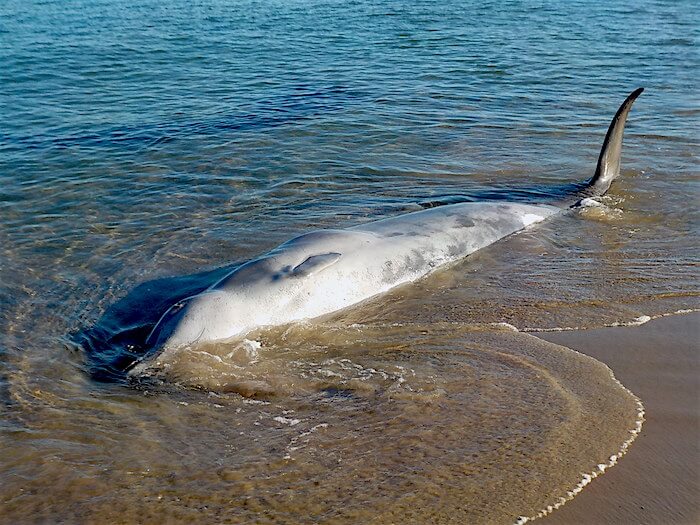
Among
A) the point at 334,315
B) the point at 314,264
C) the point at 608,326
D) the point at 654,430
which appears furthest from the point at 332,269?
the point at 654,430

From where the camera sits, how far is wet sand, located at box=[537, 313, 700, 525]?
407 centimetres

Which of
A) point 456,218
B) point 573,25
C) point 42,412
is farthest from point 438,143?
point 573,25

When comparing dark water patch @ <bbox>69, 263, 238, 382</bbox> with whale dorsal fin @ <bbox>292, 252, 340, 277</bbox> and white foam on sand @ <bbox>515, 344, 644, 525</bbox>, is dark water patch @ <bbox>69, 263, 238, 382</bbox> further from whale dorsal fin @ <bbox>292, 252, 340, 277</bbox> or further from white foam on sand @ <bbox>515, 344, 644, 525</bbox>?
white foam on sand @ <bbox>515, 344, 644, 525</bbox>

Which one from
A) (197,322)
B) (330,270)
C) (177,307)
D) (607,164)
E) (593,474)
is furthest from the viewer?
(607,164)

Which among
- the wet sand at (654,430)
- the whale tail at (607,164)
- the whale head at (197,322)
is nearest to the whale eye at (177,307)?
the whale head at (197,322)

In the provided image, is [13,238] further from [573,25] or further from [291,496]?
[573,25]

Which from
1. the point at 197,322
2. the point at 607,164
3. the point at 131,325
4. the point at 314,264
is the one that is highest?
the point at 607,164

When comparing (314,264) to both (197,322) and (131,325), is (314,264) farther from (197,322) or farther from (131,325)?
(131,325)

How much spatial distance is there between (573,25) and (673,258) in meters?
16.6

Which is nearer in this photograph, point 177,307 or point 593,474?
point 593,474

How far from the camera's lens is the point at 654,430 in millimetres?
4746

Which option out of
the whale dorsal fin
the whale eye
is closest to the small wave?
the whale dorsal fin

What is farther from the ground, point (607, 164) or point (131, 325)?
point (607, 164)

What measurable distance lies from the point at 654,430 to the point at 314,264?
10.2ft
